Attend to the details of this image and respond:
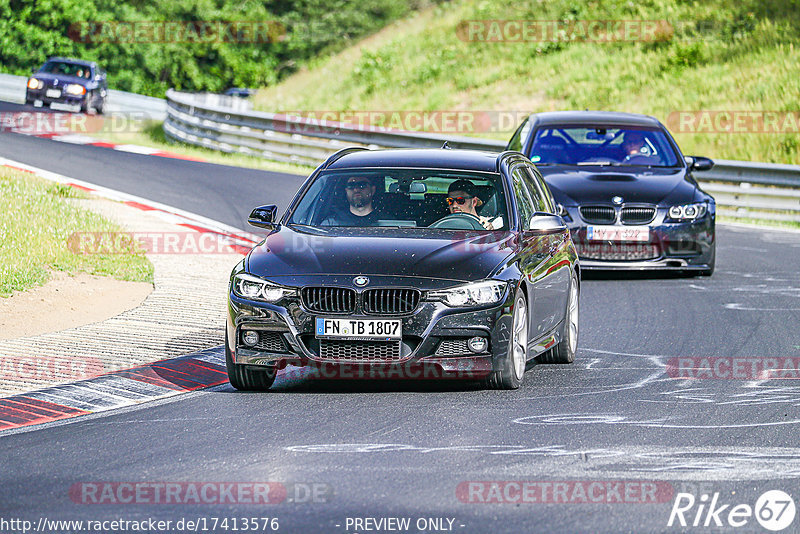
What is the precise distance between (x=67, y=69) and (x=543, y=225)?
3289 cm

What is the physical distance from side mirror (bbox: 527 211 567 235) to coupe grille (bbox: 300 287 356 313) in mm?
1603

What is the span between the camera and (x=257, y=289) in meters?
8.35

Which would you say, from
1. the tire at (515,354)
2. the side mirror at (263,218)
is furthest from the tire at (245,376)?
the tire at (515,354)

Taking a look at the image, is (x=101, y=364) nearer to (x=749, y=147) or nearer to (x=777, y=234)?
(x=777, y=234)

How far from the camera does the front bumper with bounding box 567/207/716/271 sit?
14.4 m

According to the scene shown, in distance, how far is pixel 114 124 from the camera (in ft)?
123

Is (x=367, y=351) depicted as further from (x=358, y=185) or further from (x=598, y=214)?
(x=598, y=214)

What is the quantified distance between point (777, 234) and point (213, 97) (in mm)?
21769

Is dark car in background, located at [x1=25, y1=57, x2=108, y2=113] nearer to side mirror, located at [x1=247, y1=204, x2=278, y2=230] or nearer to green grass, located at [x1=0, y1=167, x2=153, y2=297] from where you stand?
green grass, located at [x1=0, y1=167, x2=153, y2=297]

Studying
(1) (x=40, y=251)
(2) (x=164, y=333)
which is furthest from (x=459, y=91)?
(2) (x=164, y=333)

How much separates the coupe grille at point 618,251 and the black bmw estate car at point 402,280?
4850 millimetres

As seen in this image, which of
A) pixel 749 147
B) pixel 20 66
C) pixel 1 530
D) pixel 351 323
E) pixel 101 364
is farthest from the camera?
pixel 20 66

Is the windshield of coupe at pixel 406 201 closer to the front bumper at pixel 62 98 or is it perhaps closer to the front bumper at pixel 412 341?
the front bumper at pixel 412 341

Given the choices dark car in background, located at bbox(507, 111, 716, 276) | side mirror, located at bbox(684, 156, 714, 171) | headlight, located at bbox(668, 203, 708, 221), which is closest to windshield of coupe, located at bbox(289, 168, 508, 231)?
dark car in background, located at bbox(507, 111, 716, 276)
